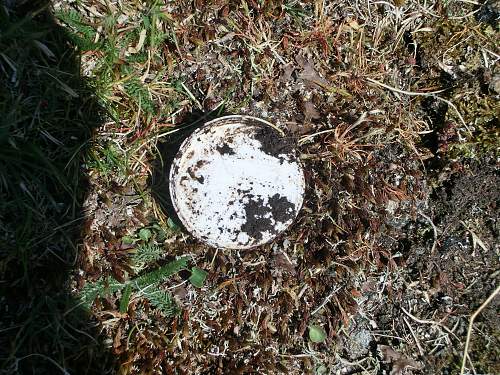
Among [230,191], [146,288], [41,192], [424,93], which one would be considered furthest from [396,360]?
[41,192]

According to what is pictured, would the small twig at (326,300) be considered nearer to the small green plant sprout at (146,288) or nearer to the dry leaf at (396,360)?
the dry leaf at (396,360)

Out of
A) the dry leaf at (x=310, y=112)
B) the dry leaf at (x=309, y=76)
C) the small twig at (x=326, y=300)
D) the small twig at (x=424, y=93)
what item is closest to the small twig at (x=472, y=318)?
the small twig at (x=326, y=300)

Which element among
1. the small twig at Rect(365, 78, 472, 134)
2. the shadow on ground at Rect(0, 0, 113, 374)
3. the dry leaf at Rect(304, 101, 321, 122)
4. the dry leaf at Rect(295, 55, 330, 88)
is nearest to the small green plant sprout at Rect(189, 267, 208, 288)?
the shadow on ground at Rect(0, 0, 113, 374)

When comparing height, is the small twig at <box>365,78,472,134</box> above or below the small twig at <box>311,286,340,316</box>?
above

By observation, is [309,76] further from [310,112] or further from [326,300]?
[326,300]

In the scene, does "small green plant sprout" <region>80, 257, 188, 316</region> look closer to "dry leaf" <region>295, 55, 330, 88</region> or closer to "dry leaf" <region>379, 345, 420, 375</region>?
"dry leaf" <region>379, 345, 420, 375</region>
